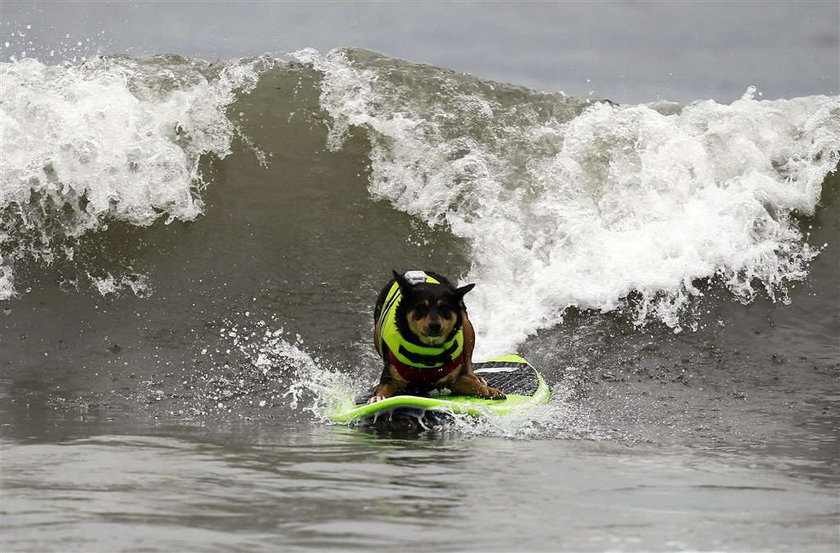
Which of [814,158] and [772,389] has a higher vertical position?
[814,158]

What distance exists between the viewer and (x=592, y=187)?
12531mm

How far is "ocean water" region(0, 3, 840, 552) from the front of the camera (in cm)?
570

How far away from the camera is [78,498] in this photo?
169 inches

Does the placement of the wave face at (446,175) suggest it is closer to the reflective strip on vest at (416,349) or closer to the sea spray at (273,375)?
the sea spray at (273,375)

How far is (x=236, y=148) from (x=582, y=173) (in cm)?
381

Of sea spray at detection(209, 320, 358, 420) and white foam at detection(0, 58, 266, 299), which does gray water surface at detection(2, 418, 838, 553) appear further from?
white foam at detection(0, 58, 266, 299)

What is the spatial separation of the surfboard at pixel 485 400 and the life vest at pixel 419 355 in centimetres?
17

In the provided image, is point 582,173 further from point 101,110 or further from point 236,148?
point 101,110

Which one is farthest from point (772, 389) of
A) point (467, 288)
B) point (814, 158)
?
point (814, 158)

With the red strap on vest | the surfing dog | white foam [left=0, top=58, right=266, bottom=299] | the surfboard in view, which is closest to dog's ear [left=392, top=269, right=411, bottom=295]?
the surfing dog

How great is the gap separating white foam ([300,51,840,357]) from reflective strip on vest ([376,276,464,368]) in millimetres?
2782

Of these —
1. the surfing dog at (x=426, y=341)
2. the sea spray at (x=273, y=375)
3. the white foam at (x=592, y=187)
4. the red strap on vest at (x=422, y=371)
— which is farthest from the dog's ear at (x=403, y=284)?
the white foam at (x=592, y=187)

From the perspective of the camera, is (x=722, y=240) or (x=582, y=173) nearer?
(x=722, y=240)

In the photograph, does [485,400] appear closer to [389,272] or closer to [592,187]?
[389,272]
